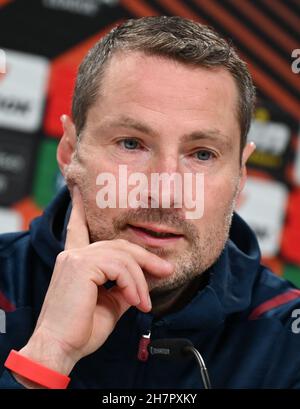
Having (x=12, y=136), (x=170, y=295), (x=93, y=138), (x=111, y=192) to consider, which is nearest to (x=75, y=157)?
(x=93, y=138)

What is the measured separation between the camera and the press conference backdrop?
2.64 m

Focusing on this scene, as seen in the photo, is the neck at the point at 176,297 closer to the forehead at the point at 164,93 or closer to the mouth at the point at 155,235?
the mouth at the point at 155,235

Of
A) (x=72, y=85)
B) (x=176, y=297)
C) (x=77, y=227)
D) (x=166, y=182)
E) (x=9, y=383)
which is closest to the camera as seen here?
(x=9, y=383)

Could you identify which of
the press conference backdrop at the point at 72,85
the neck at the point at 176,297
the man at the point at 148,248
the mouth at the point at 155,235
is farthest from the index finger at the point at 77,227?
the press conference backdrop at the point at 72,85

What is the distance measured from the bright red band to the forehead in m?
0.51

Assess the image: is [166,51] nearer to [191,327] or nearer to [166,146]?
[166,146]

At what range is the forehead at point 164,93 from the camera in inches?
54.5

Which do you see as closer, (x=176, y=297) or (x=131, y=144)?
(x=131, y=144)

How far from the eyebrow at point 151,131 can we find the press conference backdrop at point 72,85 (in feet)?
4.23

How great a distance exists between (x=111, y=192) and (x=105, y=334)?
28 centimetres

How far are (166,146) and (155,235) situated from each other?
0.18m

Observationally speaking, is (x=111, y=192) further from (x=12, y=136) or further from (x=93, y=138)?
(x=12, y=136)

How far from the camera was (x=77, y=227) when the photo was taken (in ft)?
4.70

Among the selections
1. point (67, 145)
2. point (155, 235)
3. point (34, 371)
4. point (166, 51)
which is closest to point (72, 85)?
point (67, 145)
